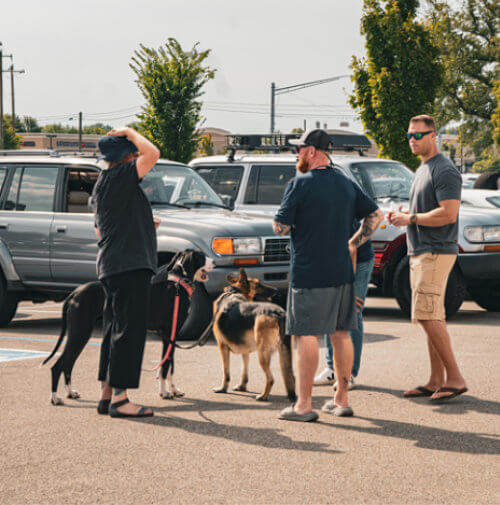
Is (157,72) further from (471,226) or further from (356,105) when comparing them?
(471,226)

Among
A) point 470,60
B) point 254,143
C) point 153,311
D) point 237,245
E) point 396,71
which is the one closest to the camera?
point 153,311

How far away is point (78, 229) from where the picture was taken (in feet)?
32.0

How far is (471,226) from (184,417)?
A: 18.8ft

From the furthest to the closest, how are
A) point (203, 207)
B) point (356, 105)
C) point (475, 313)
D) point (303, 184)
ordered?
point (356, 105) → point (475, 313) → point (203, 207) → point (303, 184)

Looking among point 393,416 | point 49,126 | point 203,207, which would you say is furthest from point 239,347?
point 49,126

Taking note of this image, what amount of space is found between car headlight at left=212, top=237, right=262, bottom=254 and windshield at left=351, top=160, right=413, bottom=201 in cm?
256

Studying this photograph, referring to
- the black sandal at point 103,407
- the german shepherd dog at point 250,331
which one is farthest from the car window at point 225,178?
the black sandal at point 103,407

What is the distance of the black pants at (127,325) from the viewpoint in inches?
229

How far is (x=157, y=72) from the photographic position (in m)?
24.9

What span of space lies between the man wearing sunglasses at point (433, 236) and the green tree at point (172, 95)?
63.2ft

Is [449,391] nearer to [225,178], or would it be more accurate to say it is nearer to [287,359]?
[287,359]

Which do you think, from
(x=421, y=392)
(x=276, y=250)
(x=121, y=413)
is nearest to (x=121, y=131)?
(x=121, y=413)

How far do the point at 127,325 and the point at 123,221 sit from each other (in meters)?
0.73

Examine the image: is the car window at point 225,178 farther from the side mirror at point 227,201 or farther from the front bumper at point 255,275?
the front bumper at point 255,275
